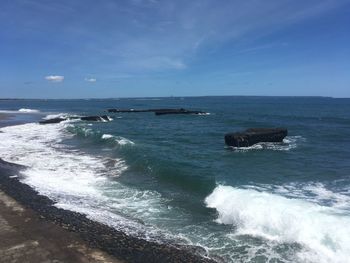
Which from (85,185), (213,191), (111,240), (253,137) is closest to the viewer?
(111,240)

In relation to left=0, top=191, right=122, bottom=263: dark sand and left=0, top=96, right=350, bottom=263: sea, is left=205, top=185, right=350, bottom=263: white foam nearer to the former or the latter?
left=0, top=96, right=350, bottom=263: sea

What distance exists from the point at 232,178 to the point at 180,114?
56.2m

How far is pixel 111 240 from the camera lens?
11734 mm

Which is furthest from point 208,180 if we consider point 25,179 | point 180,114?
point 180,114

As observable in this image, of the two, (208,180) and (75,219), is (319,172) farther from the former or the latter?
(75,219)

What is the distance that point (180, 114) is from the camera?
7662cm

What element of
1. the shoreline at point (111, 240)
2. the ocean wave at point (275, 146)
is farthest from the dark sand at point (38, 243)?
the ocean wave at point (275, 146)

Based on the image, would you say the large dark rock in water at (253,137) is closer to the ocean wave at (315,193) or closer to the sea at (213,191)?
the sea at (213,191)

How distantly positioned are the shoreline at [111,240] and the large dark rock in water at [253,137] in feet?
62.1

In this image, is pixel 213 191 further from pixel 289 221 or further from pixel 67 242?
pixel 67 242

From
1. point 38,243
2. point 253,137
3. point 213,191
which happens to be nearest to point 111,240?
point 38,243

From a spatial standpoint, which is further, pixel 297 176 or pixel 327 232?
pixel 297 176

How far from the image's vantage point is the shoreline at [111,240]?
1075 cm

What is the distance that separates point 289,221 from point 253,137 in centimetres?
1973
